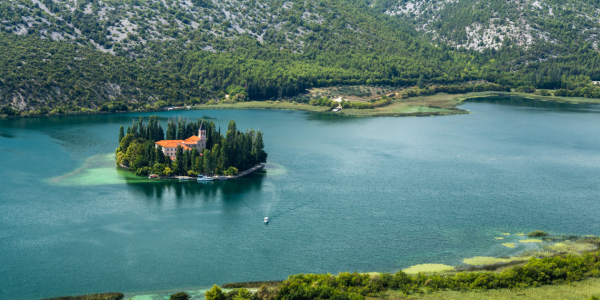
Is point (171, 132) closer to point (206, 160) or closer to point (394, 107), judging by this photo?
point (206, 160)

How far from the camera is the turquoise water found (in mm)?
54562

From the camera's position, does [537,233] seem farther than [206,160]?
No

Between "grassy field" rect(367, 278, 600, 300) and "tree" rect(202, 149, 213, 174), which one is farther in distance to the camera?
"tree" rect(202, 149, 213, 174)

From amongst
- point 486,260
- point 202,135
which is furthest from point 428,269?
point 202,135

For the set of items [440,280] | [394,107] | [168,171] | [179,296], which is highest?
[394,107]

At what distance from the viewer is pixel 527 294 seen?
4797 cm

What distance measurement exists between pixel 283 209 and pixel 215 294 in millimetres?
25001

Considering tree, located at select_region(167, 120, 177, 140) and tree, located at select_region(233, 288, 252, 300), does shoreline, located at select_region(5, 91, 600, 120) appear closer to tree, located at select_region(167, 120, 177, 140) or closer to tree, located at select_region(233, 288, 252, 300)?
tree, located at select_region(167, 120, 177, 140)

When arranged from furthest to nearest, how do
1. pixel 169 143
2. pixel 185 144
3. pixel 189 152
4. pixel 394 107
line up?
pixel 394 107 < pixel 169 143 < pixel 185 144 < pixel 189 152

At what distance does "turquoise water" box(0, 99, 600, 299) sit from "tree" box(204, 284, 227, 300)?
456 centimetres

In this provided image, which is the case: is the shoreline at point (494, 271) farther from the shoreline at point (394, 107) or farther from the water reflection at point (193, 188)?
the shoreline at point (394, 107)

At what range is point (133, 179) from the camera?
8138 cm

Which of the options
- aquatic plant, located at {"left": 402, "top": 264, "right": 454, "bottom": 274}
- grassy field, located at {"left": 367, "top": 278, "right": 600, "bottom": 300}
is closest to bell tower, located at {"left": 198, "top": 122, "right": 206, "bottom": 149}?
aquatic plant, located at {"left": 402, "top": 264, "right": 454, "bottom": 274}

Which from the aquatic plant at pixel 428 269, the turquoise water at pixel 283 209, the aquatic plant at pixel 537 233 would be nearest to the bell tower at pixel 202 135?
the turquoise water at pixel 283 209
